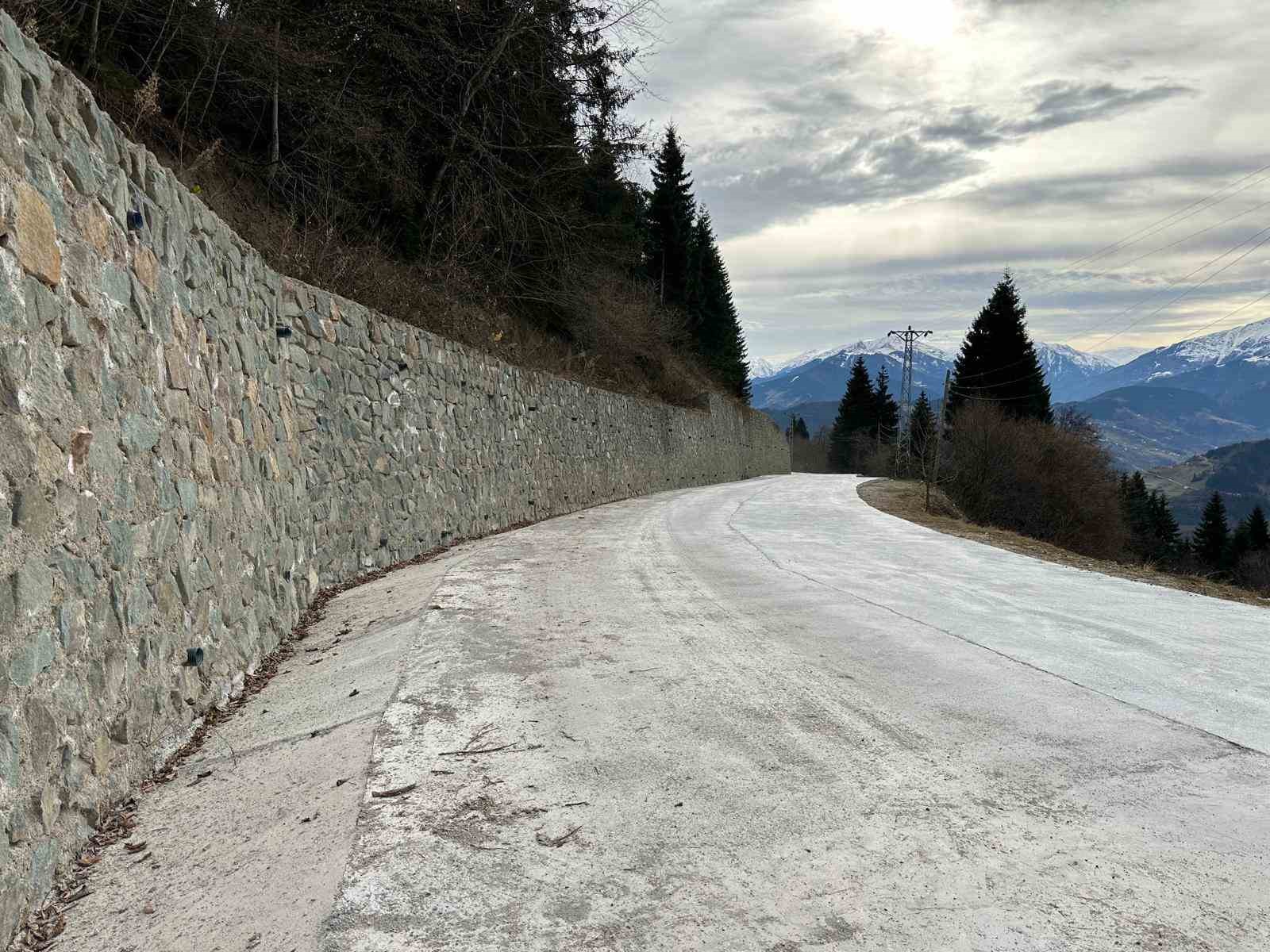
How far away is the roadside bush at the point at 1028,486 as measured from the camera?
3606 cm

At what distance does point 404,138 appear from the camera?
1575cm

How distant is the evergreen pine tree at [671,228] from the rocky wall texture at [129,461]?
41747mm

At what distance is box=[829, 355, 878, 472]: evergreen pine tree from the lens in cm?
8119

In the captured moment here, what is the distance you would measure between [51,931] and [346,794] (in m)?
1.05

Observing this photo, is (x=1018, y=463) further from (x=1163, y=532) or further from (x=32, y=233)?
(x=1163, y=532)

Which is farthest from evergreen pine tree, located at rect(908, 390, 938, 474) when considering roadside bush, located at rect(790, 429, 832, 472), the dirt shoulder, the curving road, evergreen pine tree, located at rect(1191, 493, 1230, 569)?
the curving road

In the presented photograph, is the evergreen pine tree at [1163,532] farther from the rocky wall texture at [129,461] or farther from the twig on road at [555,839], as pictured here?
the twig on road at [555,839]

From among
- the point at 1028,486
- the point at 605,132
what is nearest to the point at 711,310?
the point at 1028,486

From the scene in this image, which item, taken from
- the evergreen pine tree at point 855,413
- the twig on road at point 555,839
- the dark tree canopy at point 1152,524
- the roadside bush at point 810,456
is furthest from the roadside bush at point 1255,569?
the twig on road at point 555,839

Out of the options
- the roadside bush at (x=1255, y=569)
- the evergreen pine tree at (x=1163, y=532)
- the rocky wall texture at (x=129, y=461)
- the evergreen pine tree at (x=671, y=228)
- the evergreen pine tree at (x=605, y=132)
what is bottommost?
the roadside bush at (x=1255, y=569)

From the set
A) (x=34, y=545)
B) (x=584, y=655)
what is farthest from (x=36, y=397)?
(x=584, y=655)

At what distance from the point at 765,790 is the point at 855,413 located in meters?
82.2

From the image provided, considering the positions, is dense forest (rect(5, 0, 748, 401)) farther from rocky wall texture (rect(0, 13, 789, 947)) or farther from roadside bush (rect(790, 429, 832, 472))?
roadside bush (rect(790, 429, 832, 472))

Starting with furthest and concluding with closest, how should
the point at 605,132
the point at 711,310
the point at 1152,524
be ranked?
the point at 1152,524, the point at 711,310, the point at 605,132
